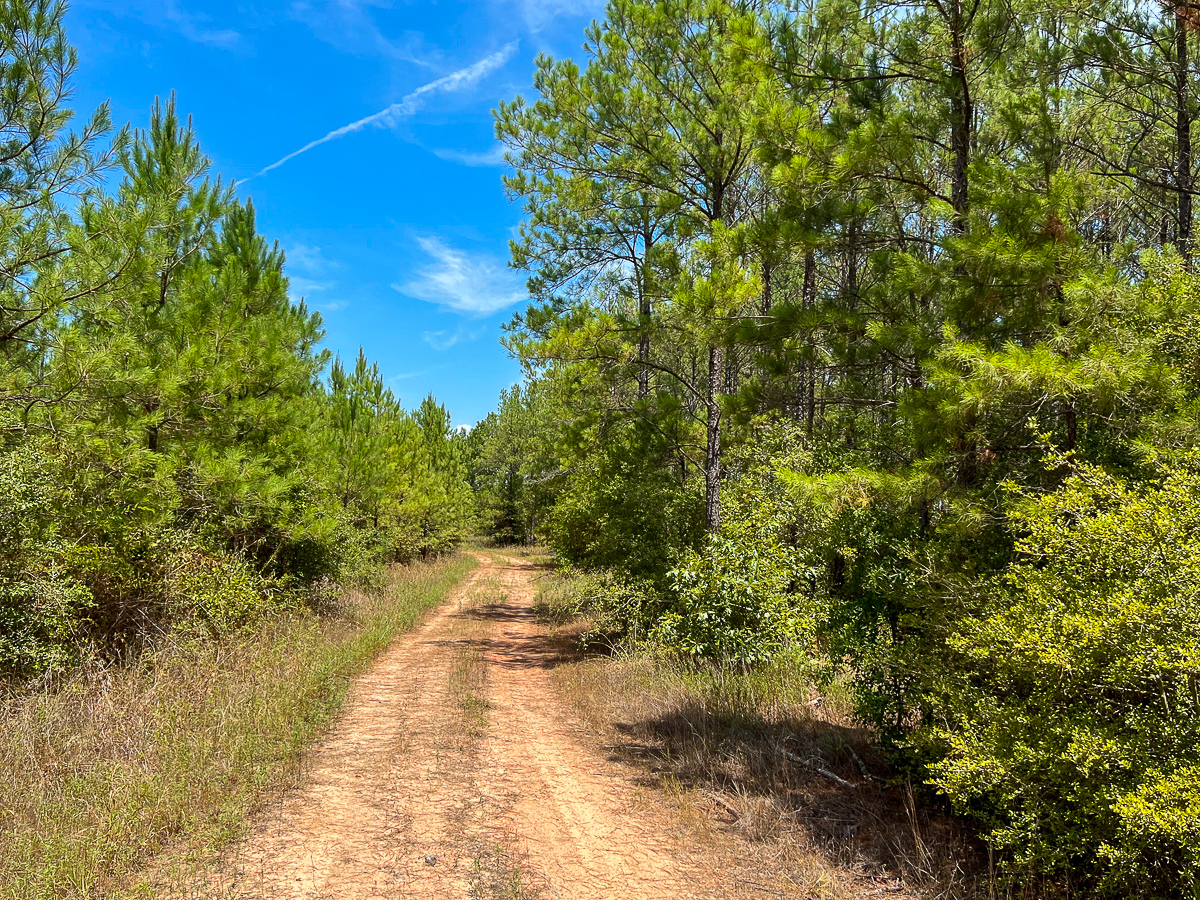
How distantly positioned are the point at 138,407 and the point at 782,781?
8070 mm

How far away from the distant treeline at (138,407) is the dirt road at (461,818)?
2.88m

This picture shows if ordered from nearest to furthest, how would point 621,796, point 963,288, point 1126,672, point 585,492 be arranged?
point 1126,672 → point 963,288 → point 621,796 → point 585,492

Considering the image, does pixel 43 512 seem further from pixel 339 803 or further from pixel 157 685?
pixel 339 803

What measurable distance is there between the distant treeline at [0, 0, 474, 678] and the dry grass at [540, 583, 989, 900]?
17.6 ft

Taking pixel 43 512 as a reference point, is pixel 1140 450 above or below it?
above

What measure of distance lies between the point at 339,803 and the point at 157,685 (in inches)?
110

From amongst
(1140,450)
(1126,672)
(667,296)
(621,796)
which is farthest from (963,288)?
(667,296)

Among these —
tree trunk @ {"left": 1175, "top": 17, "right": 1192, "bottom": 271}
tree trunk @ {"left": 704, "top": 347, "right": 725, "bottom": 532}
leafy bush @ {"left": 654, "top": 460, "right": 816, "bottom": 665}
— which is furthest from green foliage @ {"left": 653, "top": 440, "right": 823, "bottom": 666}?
tree trunk @ {"left": 1175, "top": 17, "right": 1192, "bottom": 271}

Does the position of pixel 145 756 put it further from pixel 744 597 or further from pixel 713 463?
pixel 713 463

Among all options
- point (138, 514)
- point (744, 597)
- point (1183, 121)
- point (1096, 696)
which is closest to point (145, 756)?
point (138, 514)

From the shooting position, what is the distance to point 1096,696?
3334mm

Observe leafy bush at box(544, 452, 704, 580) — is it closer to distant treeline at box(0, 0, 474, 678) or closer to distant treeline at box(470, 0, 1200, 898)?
distant treeline at box(470, 0, 1200, 898)

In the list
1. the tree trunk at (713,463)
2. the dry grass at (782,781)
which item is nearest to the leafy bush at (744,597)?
the dry grass at (782,781)

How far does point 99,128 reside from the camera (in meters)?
6.53
